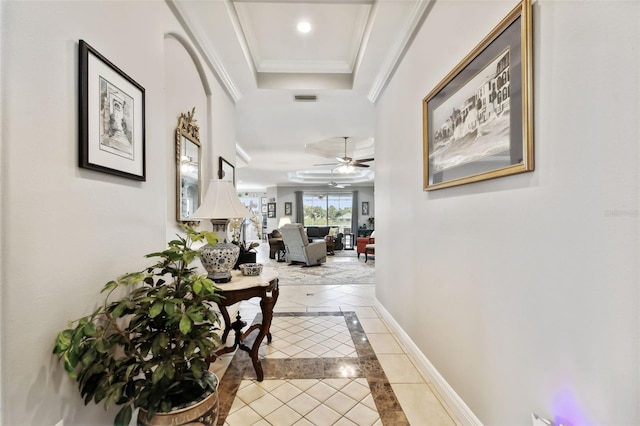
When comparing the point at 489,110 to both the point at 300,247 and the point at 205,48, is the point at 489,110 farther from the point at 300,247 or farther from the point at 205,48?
the point at 300,247

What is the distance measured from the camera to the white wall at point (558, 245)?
78 cm

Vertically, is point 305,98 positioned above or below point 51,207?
above

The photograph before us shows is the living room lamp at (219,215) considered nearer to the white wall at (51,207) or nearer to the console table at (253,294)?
the console table at (253,294)

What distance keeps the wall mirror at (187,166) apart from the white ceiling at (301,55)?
2.35 ft

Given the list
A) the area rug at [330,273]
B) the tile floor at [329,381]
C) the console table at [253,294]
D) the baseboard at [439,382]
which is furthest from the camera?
the area rug at [330,273]

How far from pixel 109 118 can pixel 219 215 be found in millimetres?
861

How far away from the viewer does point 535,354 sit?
109 centimetres

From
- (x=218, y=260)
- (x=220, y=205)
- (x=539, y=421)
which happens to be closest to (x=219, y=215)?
(x=220, y=205)

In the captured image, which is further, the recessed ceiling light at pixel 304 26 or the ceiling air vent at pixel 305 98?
the ceiling air vent at pixel 305 98

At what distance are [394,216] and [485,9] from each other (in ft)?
5.89

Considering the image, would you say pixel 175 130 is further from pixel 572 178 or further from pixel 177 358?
pixel 572 178

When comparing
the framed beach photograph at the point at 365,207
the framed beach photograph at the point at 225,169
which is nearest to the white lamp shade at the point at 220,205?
the framed beach photograph at the point at 225,169

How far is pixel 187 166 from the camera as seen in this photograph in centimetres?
217

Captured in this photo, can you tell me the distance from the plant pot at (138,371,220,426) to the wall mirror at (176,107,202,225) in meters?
1.23
